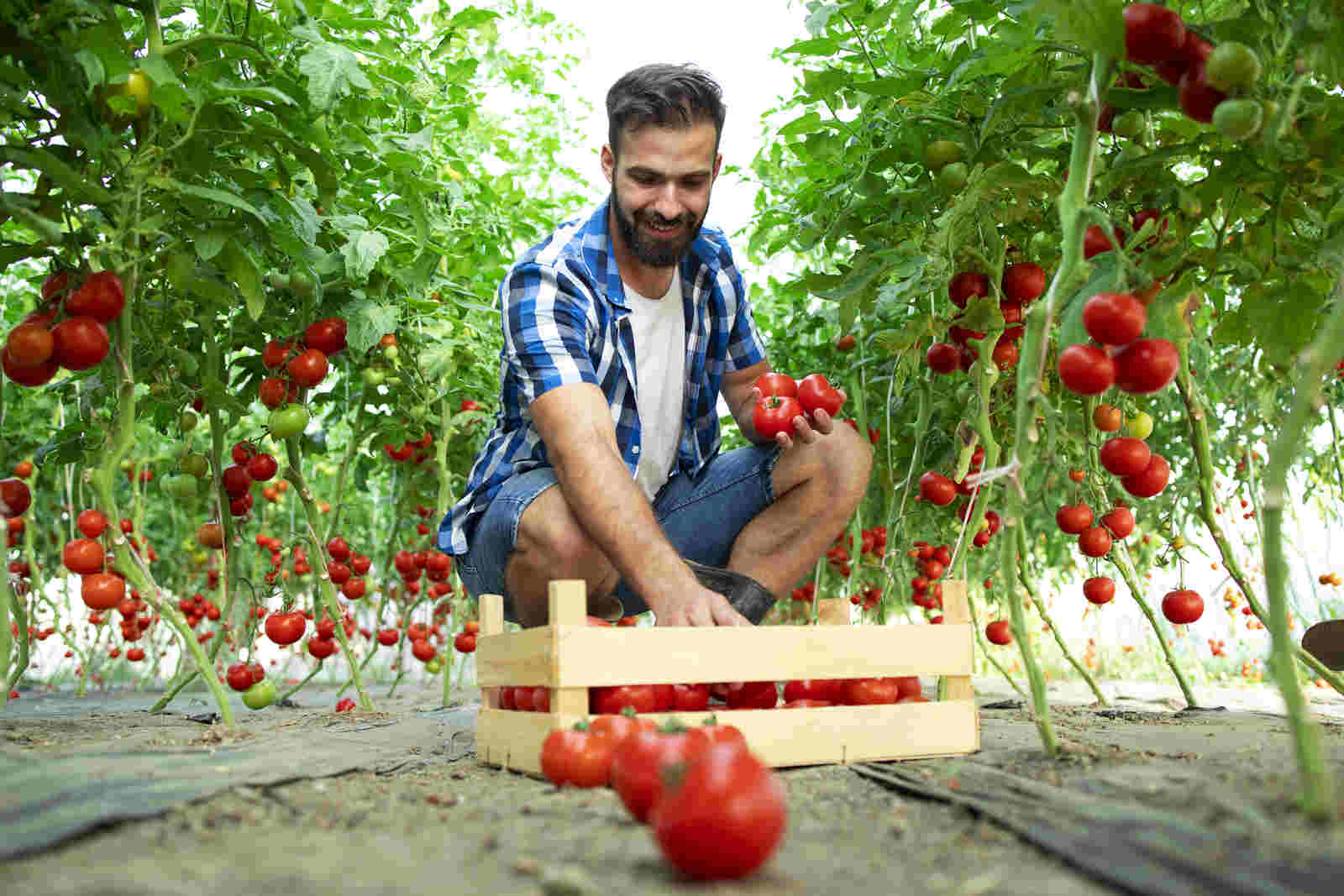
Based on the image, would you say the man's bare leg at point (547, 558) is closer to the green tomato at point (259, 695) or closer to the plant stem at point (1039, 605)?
the green tomato at point (259, 695)

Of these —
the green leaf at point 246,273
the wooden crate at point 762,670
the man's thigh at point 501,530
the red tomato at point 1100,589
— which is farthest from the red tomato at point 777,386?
the green leaf at point 246,273

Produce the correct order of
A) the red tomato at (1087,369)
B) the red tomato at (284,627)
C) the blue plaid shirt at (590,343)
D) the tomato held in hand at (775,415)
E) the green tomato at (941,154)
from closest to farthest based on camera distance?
the red tomato at (1087,369)
the green tomato at (941,154)
the blue plaid shirt at (590,343)
the tomato held in hand at (775,415)
the red tomato at (284,627)

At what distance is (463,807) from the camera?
5.56 ft

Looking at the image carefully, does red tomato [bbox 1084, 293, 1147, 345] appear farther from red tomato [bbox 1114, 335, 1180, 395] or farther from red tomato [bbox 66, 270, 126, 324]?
red tomato [bbox 66, 270, 126, 324]

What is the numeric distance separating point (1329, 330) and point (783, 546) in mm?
1672

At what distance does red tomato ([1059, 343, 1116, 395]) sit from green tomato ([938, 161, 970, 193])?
0.85 metres

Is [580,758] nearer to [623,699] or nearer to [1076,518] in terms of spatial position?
[623,699]

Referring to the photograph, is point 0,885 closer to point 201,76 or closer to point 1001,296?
point 201,76

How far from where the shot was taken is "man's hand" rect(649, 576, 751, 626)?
2205 millimetres

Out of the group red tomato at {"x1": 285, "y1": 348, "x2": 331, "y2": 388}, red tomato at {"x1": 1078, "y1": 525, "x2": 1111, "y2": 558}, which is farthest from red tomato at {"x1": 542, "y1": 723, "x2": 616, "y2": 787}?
red tomato at {"x1": 1078, "y1": 525, "x2": 1111, "y2": 558}

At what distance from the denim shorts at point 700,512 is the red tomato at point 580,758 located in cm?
108

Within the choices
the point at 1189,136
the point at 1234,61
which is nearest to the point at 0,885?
the point at 1234,61

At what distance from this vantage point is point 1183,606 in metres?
2.97

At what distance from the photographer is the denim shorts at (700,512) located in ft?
9.63
